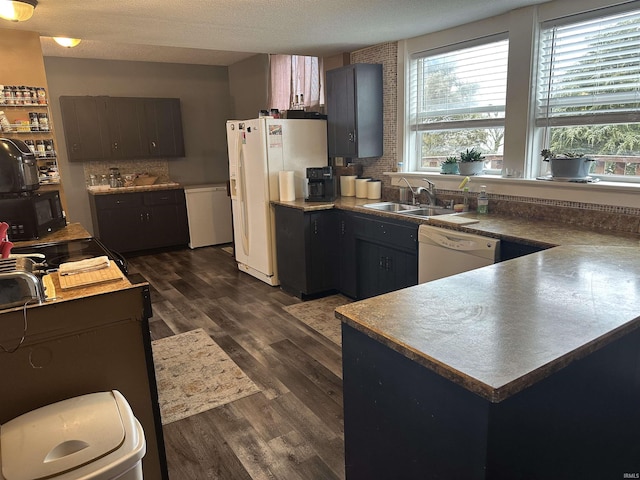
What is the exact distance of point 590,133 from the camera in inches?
110

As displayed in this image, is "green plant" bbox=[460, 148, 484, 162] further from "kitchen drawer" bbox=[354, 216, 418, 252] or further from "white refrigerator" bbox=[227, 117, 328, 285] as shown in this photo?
"white refrigerator" bbox=[227, 117, 328, 285]

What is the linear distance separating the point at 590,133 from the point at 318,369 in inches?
89.4

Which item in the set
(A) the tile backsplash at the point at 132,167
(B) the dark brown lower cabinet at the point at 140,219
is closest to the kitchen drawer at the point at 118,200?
(B) the dark brown lower cabinet at the point at 140,219

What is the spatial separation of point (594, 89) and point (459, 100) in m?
1.05

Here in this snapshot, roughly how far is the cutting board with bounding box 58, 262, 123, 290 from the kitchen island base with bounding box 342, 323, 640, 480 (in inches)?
37.2

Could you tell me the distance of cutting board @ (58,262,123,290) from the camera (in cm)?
166

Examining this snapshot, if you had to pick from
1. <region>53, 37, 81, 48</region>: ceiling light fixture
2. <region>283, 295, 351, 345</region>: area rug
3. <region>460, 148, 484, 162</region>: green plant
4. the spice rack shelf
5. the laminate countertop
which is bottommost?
<region>283, 295, 351, 345</region>: area rug

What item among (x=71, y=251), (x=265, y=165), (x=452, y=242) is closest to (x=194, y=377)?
(x=71, y=251)

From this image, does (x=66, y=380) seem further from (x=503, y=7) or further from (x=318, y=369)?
(x=503, y=7)

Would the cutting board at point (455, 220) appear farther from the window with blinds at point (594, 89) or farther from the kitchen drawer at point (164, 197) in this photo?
the kitchen drawer at point (164, 197)

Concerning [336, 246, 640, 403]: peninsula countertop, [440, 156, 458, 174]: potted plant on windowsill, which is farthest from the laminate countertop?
[440, 156, 458, 174]: potted plant on windowsill

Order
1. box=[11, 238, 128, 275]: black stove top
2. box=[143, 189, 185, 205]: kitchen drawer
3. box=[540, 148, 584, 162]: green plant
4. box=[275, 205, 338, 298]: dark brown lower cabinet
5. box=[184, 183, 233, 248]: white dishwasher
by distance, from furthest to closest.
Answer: box=[184, 183, 233, 248]: white dishwasher, box=[143, 189, 185, 205]: kitchen drawer, box=[275, 205, 338, 298]: dark brown lower cabinet, box=[540, 148, 584, 162]: green plant, box=[11, 238, 128, 275]: black stove top

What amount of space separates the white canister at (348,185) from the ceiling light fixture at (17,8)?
2776mm

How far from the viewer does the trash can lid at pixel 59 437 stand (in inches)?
48.4
